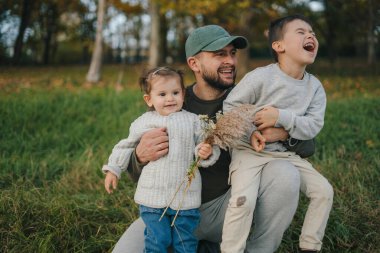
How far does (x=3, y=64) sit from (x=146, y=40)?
26056 mm

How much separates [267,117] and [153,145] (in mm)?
648

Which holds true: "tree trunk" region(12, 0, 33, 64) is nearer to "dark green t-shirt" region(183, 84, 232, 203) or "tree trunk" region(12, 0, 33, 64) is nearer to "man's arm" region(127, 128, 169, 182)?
"dark green t-shirt" region(183, 84, 232, 203)

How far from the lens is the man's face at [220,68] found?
281 cm

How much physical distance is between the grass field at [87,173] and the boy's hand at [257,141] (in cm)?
90

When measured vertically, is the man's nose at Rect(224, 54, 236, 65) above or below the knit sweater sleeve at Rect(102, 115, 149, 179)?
above

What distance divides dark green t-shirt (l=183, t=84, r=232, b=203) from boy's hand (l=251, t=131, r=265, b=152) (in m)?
0.36

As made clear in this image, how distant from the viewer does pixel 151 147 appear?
2432mm

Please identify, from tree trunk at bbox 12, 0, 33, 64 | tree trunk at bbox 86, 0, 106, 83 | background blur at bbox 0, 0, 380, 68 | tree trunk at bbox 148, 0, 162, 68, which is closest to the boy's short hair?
background blur at bbox 0, 0, 380, 68

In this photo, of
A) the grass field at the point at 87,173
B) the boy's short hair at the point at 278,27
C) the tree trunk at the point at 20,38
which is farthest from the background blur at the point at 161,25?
the boy's short hair at the point at 278,27

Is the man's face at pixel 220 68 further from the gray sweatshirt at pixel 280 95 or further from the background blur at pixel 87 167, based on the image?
the background blur at pixel 87 167

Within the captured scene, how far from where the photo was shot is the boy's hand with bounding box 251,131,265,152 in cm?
245

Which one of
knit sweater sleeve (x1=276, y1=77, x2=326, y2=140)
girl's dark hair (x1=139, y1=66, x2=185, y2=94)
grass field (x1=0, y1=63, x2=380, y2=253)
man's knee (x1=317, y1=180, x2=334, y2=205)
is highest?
girl's dark hair (x1=139, y1=66, x2=185, y2=94)

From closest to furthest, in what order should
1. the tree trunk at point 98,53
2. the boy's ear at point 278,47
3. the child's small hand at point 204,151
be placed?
1. the child's small hand at point 204,151
2. the boy's ear at point 278,47
3. the tree trunk at point 98,53

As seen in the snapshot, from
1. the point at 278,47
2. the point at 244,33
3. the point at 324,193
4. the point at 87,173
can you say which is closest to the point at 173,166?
the point at 324,193
